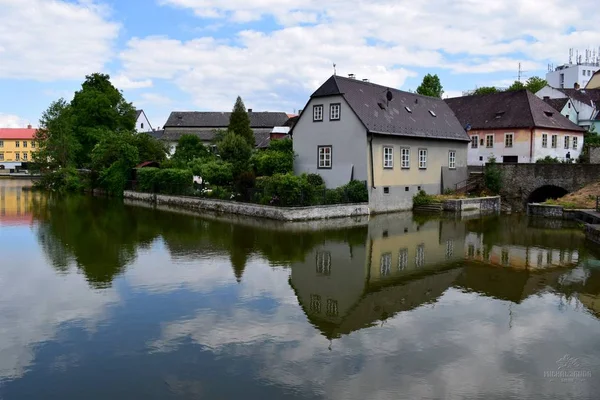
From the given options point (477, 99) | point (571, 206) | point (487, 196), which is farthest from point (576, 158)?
point (571, 206)

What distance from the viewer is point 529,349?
8.99 m

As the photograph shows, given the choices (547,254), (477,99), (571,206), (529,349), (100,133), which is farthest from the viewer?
(100,133)

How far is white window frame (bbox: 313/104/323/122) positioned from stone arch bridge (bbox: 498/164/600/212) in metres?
13.6

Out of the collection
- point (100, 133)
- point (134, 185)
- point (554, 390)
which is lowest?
point (554, 390)

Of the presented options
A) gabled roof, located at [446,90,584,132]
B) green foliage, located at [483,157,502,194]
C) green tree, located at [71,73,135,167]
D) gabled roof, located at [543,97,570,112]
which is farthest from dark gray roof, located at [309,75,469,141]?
green tree, located at [71,73,135,167]

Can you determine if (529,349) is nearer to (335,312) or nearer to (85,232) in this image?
(335,312)

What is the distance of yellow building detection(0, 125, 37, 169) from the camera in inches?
3905

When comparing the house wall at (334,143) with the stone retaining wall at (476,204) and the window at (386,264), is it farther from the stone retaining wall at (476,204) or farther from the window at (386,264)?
the window at (386,264)

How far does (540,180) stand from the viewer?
33.2 m

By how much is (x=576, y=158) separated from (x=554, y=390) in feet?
130

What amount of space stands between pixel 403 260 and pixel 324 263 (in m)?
2.75

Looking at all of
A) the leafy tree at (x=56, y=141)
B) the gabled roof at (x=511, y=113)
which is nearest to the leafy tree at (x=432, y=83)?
the gabled roof at (x=511, y=113)

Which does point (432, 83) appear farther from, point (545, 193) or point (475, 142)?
point (545, 193)

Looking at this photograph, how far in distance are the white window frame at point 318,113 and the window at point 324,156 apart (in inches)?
65.6
